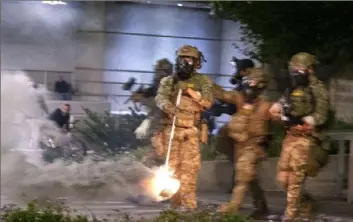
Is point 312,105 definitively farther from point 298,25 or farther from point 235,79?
point 298,25

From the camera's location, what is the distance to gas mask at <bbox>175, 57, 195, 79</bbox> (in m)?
6.51

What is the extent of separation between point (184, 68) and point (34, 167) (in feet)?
8.47

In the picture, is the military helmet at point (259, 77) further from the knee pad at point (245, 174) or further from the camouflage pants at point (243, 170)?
the knee pad at point (245, 174)

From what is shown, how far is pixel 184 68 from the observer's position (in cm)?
651

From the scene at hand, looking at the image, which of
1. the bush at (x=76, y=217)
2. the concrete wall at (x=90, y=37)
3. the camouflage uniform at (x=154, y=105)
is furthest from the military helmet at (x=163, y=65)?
the bush at (x=76, y=217)

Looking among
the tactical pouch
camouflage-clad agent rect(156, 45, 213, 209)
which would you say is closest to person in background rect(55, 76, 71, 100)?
camouflage-clad agent rect(156, 45, 213, 209)

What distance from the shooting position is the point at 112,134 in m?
8.13

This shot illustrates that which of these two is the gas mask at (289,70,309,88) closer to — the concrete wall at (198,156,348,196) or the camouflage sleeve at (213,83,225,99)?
the camouflage sleeve at (213,83,225,99)

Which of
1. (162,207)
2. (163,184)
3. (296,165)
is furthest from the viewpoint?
(163,184)

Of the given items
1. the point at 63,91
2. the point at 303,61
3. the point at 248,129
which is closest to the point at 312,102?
the point at 303,61

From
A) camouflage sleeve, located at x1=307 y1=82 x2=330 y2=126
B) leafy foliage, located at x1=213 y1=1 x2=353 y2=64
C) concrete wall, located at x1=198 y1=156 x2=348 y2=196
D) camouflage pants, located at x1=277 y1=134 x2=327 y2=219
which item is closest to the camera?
camouflage sleeve, located at x1=307 y1=82 x2=330 y2=126

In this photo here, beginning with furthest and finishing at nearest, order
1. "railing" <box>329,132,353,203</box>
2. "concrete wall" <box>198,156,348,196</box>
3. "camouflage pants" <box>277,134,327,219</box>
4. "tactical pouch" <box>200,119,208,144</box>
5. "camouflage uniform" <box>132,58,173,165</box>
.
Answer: "railing" <box>329,132,353,203</box>, "concrete wall" <box>198,156,348,196</box>, "camouflage uniform" <box>132,58,173,165</box>, "tactical pouch" <box>200,119,208,144</box>, "camouflage pants" <box>277,134,327,219</box>

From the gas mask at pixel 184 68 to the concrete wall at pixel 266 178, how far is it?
110cm

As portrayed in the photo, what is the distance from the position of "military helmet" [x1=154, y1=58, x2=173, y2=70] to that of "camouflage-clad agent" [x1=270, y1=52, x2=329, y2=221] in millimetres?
1298
